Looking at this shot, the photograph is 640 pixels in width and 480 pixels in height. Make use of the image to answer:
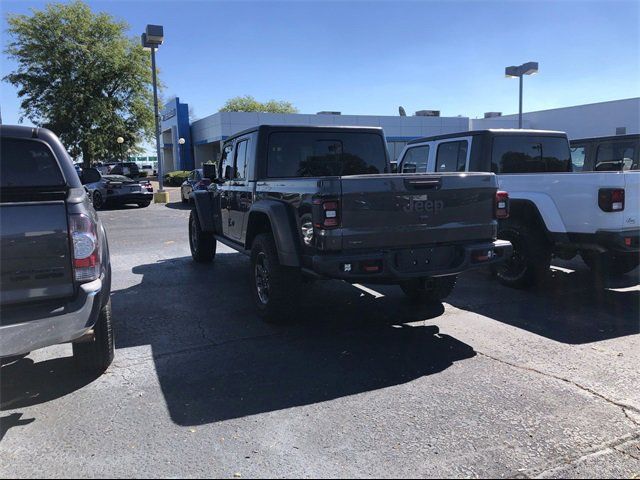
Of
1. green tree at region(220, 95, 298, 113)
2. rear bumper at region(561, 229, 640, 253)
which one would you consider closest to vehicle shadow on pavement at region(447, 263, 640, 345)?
rear bumper at region(561, 229, 640, 253)

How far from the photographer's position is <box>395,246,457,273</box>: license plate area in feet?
14.8

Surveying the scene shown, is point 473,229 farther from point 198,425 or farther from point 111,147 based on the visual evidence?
point 111,147

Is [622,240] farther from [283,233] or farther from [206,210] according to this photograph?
[206,210]

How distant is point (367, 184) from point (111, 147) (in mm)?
37740

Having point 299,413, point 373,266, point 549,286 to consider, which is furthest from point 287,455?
point 549,286

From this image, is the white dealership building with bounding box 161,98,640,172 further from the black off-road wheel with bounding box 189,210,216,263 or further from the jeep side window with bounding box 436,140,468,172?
the jeep side window with bounding box 436,140,468,172

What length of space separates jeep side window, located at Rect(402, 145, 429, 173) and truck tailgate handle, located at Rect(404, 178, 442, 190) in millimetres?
3574

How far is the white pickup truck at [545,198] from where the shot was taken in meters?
5.61

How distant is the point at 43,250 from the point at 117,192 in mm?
17334

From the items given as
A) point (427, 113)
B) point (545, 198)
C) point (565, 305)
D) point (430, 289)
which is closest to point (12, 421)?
point (430, 289)

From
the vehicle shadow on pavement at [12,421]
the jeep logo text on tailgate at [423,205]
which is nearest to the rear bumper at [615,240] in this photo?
the jeep logo text on tailgate at [423,205]

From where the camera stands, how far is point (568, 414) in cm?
341

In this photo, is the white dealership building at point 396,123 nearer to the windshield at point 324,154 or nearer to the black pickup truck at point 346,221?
the windshield at point 324,154

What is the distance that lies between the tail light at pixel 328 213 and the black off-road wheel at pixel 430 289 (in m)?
1.43
